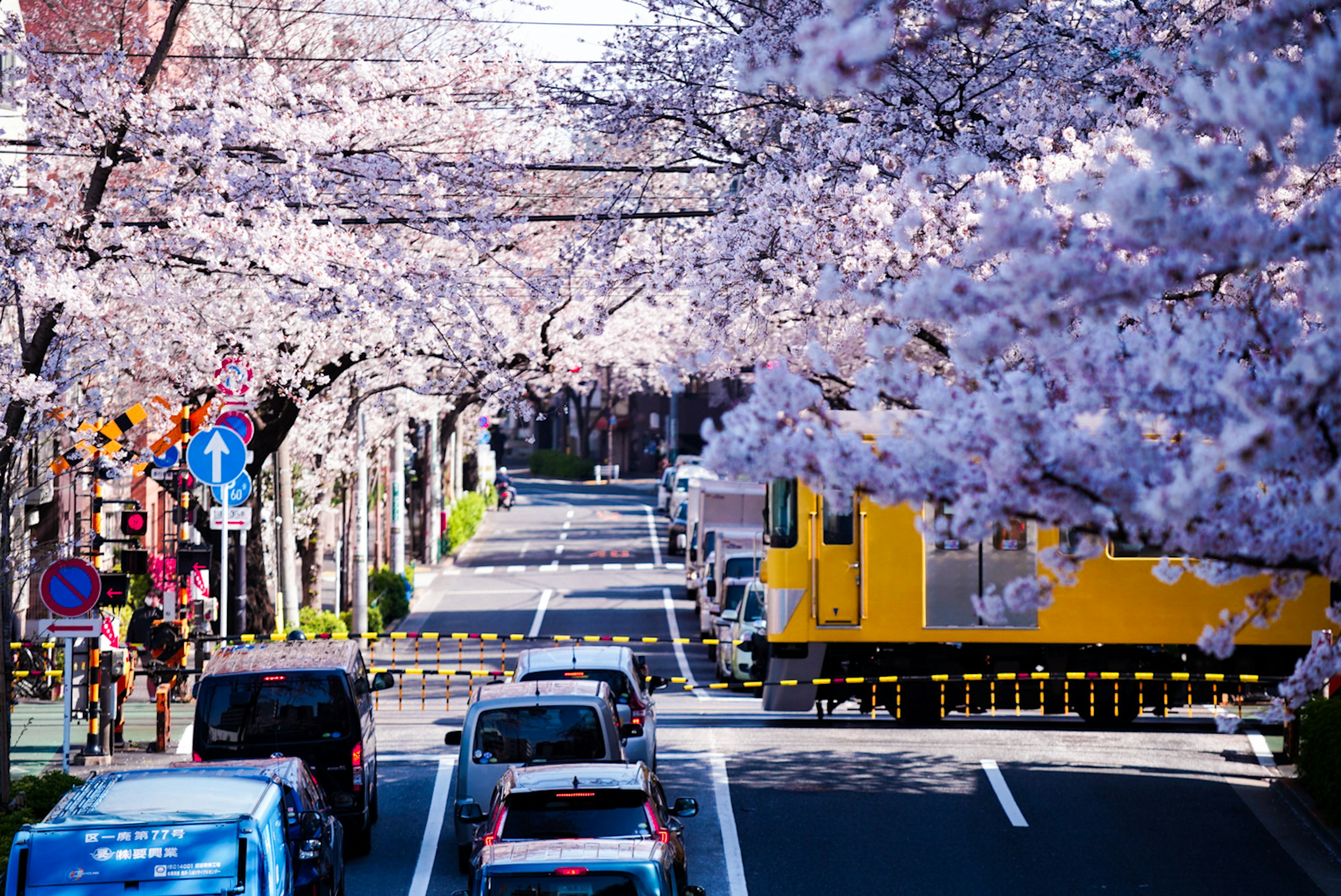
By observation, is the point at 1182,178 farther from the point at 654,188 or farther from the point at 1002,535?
the point at 654,188

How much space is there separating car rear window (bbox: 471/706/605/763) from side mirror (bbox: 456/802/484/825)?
122cm

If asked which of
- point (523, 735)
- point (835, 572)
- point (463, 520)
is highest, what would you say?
point (835, 572)

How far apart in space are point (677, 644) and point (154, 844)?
2434cm

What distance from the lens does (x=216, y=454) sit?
19562mm

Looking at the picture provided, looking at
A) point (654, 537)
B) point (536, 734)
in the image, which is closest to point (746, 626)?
point (536, 734)

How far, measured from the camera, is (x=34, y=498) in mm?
25062

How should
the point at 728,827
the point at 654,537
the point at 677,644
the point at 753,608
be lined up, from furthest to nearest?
the point at 654,537 → the point at 677,644 → the point at 753,608 → the point at 728,827

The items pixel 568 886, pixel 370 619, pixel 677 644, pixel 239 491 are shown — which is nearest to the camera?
pixel 568 886

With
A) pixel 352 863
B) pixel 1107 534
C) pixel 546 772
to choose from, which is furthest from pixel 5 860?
pixel 1107 534

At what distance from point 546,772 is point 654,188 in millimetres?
17569

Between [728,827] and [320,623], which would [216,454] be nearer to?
[728,827]

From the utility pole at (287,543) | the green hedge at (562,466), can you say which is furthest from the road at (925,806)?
the green hedge at (562,466)

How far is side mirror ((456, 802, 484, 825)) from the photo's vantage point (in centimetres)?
1209

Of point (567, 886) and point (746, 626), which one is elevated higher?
point (567, 886)
